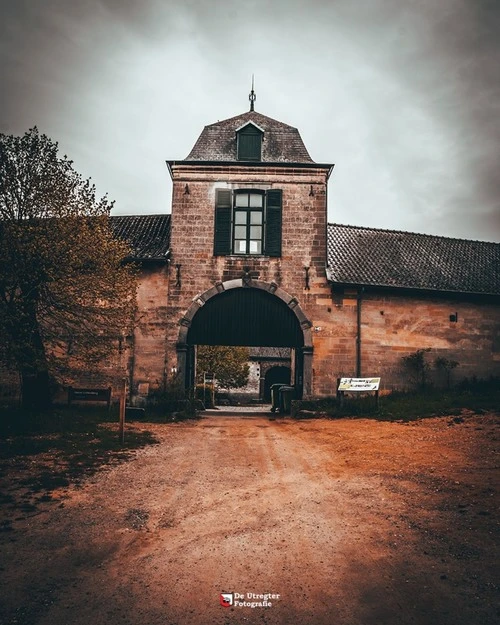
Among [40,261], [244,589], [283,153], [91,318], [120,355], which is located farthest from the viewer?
[283,153]

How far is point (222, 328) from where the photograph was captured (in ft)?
51.1

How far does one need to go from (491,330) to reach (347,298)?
590 cm

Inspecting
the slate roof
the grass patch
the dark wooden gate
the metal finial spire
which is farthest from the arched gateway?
the metal finial spire

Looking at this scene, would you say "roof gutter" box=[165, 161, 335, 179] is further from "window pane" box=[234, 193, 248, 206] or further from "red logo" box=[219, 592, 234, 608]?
"red logo" box=[219, 592, 234, 608]

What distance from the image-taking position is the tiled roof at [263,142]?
1619cm

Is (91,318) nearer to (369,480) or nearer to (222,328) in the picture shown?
(222,328)

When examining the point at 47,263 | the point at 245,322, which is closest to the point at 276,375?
the point at 245,322

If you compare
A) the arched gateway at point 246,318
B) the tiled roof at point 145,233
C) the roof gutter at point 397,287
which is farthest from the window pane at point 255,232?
the tiled roof at point 145,233

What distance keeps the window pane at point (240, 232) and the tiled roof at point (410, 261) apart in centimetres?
342

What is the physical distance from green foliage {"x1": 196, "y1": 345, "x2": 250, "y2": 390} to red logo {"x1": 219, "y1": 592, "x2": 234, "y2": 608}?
2695 centimetres

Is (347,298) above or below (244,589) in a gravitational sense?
above

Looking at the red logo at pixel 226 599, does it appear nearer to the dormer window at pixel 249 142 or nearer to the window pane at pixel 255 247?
the window pane at pixel 255 247

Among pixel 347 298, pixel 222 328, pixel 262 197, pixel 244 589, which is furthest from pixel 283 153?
pixel 244 589

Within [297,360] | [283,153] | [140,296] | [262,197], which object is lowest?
[297,360]
